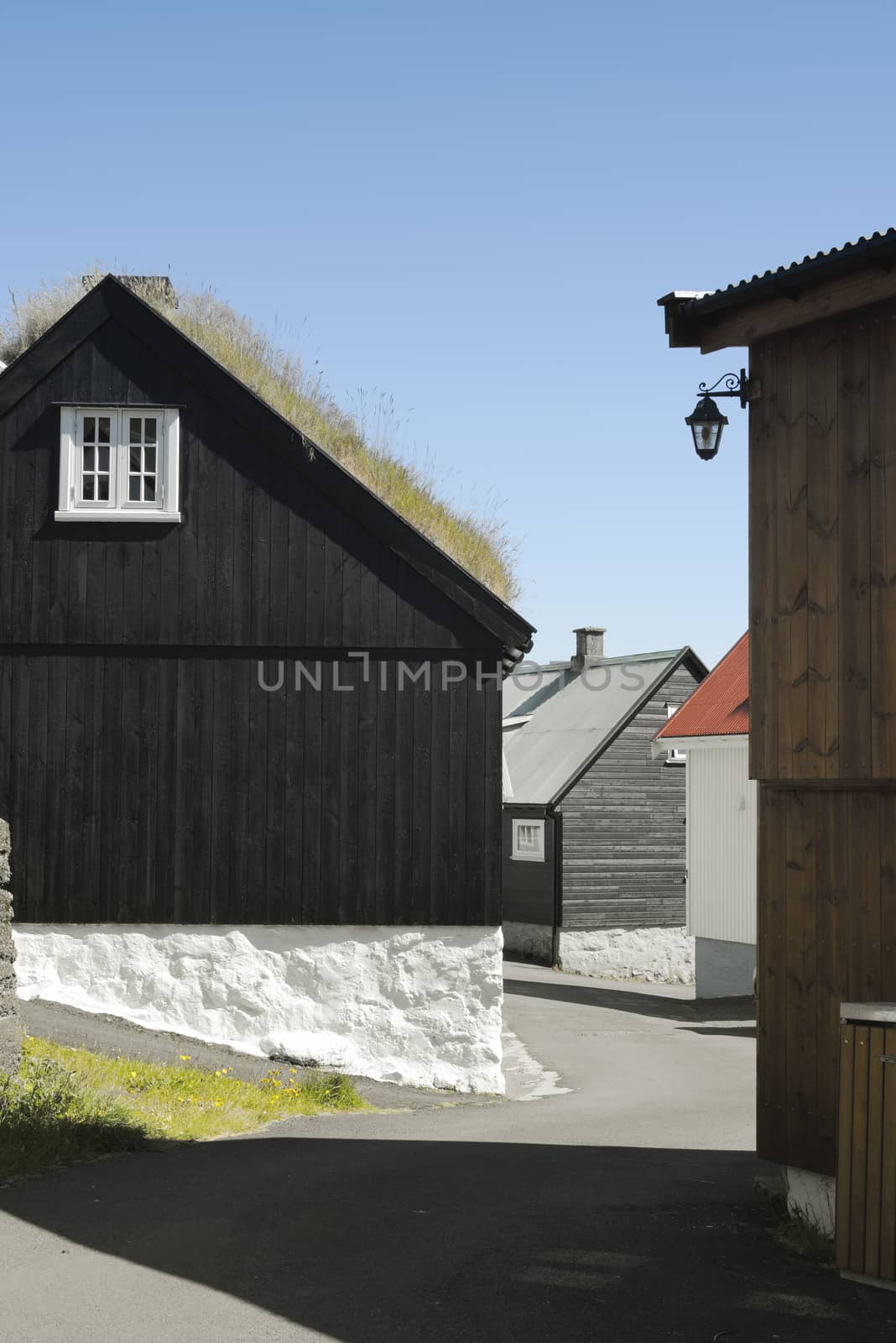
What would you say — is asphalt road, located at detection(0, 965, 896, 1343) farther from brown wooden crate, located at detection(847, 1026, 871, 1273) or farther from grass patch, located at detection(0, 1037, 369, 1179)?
grass patch, located at detection(0, 1037, 369, 1179)

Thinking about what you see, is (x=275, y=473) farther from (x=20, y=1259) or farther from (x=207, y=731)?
(x=20, y=1259)

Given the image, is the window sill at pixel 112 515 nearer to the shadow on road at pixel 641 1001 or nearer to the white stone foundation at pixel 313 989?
the white stone foundation at pixel 313 989

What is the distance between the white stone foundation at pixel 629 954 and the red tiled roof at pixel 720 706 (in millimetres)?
7558

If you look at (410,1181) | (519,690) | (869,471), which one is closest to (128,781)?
(410,1181)

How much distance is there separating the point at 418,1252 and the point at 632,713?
27803 millimetres

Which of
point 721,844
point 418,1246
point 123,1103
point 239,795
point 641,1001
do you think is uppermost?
point 239,795

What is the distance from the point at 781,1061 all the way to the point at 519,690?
33.9 metres

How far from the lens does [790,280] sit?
8.02 m

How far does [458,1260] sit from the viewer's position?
7.14 m

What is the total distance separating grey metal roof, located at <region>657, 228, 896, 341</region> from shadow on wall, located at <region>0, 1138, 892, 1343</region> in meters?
5.43

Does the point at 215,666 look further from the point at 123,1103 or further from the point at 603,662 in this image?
the point at 603,662

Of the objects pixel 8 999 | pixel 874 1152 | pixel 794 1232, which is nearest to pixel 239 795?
pixel 8 999

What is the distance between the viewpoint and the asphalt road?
6129 mm

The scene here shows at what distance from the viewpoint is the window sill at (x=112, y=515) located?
15320mm
